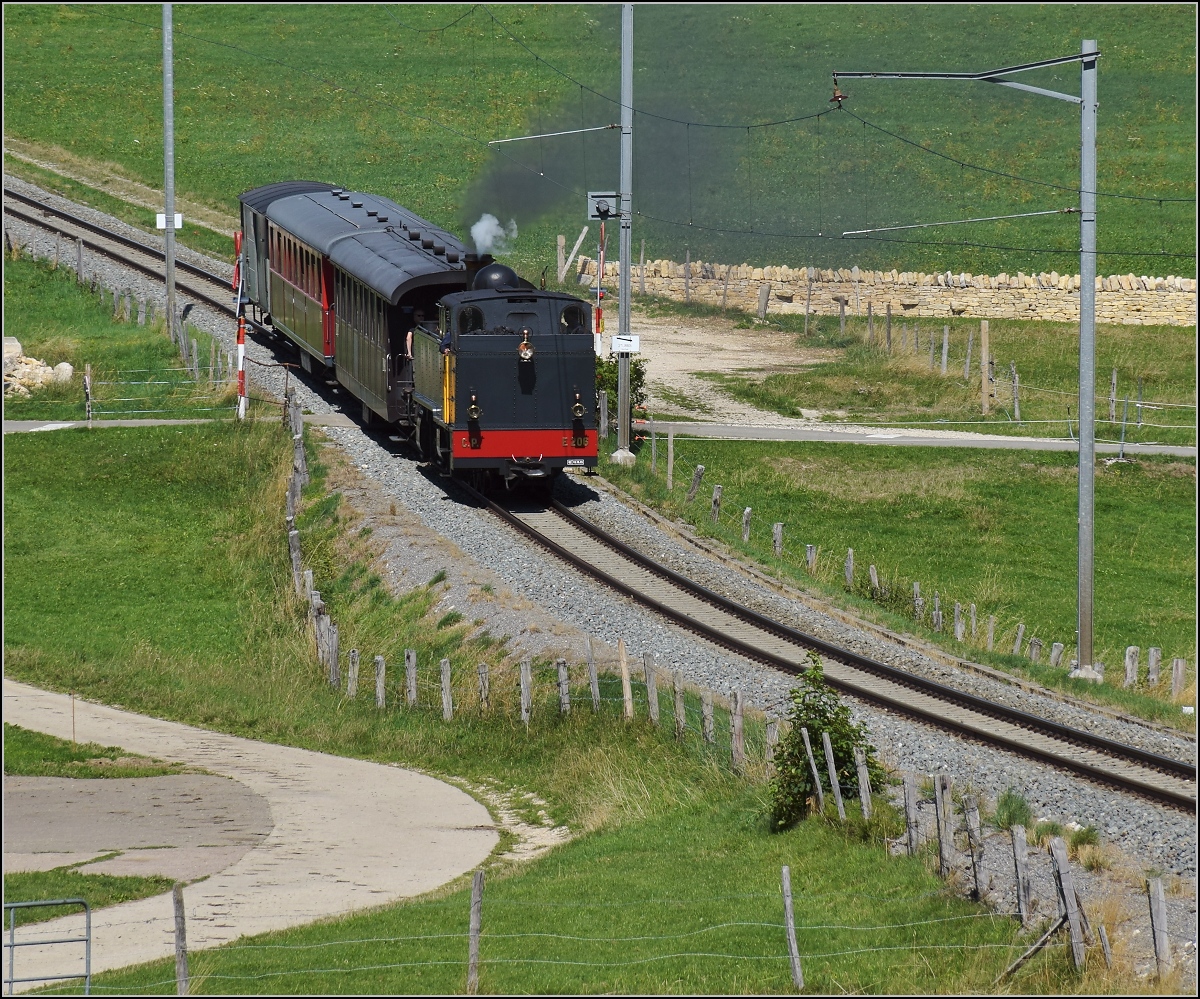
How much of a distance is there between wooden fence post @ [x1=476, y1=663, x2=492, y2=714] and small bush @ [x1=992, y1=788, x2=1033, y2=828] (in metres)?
8.06

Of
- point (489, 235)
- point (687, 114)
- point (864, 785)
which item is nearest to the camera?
point (864, 785)

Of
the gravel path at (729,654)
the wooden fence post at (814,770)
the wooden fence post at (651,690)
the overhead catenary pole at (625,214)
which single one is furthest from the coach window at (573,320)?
the wooden fence post at (814,770)

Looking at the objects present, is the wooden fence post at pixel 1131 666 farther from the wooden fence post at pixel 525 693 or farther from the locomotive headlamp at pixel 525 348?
the locomotive headlamp at pixel 525 348

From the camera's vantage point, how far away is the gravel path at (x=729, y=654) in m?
18.7

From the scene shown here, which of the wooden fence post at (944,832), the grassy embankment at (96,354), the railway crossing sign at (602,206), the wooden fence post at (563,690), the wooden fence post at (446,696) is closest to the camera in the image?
the wooden fence post at (944,832)

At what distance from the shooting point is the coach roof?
3195 cm

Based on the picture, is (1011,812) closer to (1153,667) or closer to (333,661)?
(1153,667)

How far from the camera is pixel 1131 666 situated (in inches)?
1040

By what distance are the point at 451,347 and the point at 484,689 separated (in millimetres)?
7217

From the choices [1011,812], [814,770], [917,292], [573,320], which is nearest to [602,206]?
[573,320]

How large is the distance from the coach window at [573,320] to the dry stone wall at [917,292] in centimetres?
2845

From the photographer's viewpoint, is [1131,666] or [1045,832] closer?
[1045,832]

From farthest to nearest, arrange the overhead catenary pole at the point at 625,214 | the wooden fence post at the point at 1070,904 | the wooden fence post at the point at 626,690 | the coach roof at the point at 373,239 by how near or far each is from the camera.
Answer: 1. the overhead catenary pole at the point at 625,214
2. the coach roof at the point at 373,239
3. the wooden fence post at the point at 626,690
4. the wooden fence post at the point at 1070,904

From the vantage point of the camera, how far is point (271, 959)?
635 inches
